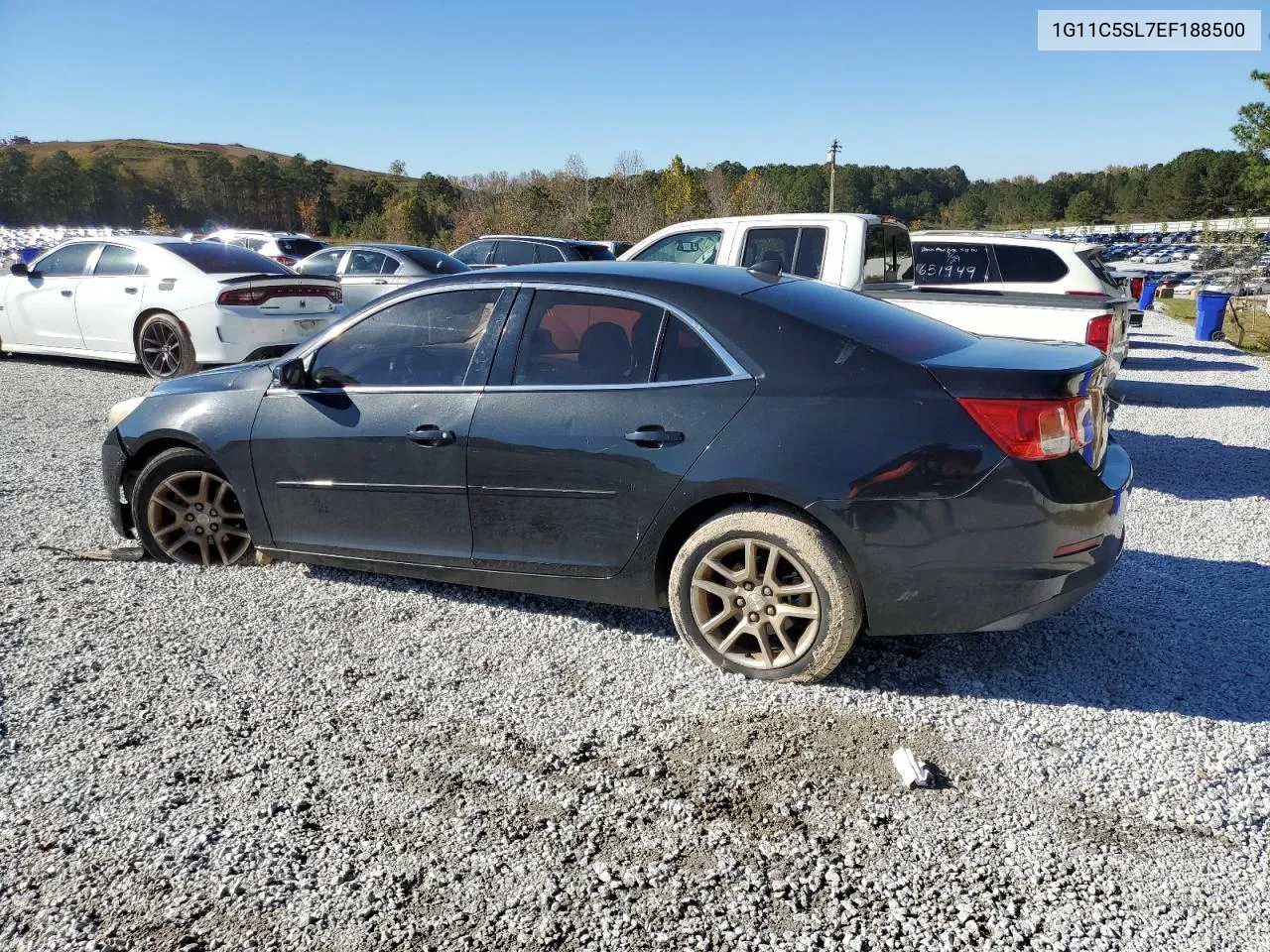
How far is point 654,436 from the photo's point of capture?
368cm

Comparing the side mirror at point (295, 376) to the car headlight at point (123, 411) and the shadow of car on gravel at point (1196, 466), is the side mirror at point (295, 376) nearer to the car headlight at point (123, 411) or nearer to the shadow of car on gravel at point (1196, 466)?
the car headlight at point (123, 411)

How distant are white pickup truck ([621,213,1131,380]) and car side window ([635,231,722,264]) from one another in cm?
1

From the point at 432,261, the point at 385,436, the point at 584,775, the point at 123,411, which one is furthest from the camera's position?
the point at 432,261

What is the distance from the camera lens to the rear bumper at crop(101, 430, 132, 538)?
4.94m

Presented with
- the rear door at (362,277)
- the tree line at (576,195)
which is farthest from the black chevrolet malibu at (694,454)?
the tree line at (576,195)

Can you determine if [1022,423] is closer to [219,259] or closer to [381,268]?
[219,259]

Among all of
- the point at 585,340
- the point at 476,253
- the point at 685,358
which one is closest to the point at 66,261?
the point at 476,253

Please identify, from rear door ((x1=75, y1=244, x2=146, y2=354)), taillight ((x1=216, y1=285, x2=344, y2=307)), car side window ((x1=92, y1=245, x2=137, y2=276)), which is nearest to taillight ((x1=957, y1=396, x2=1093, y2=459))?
taillight ((x1=216, y1=285, x2=344, y2=307))

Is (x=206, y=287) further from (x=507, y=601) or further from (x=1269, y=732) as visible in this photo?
(x=1269, y=732)

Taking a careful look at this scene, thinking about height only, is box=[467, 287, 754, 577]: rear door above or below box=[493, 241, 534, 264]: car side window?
below

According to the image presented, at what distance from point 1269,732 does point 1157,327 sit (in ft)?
72.1

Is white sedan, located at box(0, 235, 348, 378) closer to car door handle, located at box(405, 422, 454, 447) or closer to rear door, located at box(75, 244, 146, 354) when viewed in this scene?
rear door, located at box(75, 244, 146, 354)

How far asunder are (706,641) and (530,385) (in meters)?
1.32

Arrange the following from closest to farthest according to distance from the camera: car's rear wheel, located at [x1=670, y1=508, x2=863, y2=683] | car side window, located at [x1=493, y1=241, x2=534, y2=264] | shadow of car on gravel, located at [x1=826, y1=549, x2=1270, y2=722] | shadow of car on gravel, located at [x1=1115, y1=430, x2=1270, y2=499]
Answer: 1. car's rear wheel, located at [x1=670, y1=508, x2=863, y2=683]
2. shadow of car on gravel, located at [x1=826, y1=549, x2=1270, y2=722]
3. shadow of car on gravel, located at [x1=1115, y1=430, x2=1270, y2=499]
4. car side window, located at [x1=493, y1=241, x2=534, y2=264]
